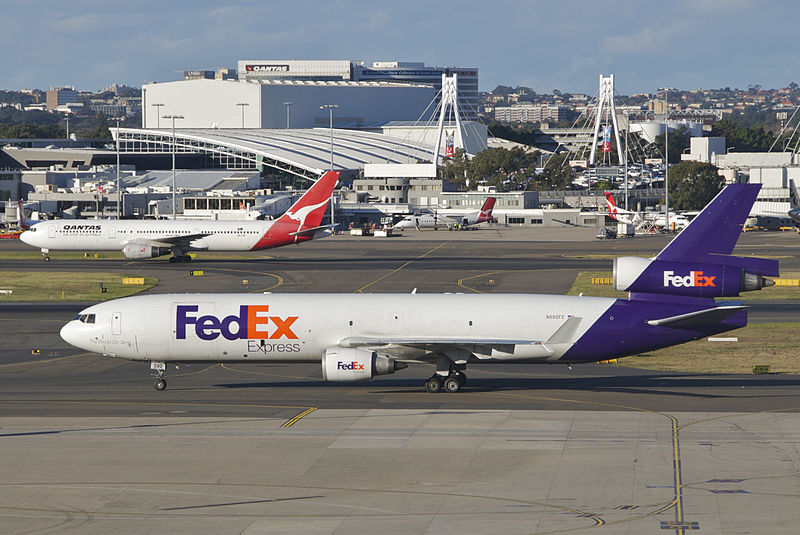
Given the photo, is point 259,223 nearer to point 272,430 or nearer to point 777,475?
point 272,430

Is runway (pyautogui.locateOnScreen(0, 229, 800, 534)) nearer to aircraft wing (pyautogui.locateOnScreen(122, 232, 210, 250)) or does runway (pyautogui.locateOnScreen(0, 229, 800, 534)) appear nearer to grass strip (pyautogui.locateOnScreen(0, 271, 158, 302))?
grass strip (pyautogui.locateOnScreen(0, 271, 158, 302))

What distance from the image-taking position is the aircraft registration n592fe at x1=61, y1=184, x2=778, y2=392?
43.6m

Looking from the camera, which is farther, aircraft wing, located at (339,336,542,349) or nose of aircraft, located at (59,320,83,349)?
nose of aircraft, located at (59,320,83,349)

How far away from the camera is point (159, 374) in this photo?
45.7 metres

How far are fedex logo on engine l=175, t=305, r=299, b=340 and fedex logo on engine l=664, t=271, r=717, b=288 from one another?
53.0 ft

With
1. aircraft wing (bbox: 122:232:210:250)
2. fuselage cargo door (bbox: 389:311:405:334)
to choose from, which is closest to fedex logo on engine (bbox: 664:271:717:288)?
fuselage cargo door (bbox: 389:311:405:334)

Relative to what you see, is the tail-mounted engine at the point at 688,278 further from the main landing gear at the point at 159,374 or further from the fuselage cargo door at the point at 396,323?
the main landing gear at the point at 159,374

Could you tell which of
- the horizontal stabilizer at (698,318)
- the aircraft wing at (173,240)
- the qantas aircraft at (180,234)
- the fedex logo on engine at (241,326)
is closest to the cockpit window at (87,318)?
the fedex logo on engine at (241,326)

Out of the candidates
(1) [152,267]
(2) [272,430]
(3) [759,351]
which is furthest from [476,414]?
(1) [152,267]

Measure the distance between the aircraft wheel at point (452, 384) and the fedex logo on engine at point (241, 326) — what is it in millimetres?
6833

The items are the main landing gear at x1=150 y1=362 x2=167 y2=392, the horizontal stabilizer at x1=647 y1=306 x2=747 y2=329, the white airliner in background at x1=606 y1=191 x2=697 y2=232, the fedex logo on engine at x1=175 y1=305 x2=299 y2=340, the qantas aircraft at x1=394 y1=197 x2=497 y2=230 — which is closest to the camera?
the horizontal stabilizer at x1=647 y1=306 x2=747 y2=329

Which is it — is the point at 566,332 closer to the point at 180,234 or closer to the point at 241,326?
the point at 241,326

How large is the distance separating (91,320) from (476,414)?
57.5 feet

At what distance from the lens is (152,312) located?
145 feet
